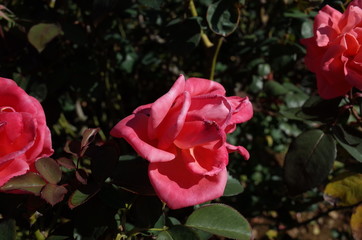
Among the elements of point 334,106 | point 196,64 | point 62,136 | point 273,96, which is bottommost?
point 62,136

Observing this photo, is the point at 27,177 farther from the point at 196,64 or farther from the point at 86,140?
the point at 196,64

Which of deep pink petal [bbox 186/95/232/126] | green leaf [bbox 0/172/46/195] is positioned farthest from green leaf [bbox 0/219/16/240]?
deep pink petal [bbox 186/95/232/126]

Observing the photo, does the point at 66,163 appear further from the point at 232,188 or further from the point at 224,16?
the point at 224,16

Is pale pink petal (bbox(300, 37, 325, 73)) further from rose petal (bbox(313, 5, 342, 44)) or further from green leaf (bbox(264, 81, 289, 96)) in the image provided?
green leaf (bbox(264, 81, 289, 96))

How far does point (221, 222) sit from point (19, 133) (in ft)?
1.39

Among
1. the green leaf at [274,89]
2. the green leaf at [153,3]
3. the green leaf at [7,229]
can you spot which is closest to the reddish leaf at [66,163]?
the green leaf at [7,229]

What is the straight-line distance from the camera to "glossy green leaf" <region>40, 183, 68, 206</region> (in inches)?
25.3

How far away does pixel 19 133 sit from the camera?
25.7 inches

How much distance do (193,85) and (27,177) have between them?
347 millimetres

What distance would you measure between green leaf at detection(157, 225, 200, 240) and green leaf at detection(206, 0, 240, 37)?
53 centimetres

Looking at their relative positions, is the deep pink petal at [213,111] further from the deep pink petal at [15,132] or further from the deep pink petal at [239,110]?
the deep pink petal at [15,132]

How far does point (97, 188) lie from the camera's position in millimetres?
706

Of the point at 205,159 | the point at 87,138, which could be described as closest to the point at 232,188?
the point at 205,159

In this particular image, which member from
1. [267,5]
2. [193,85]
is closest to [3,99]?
[193,85]
